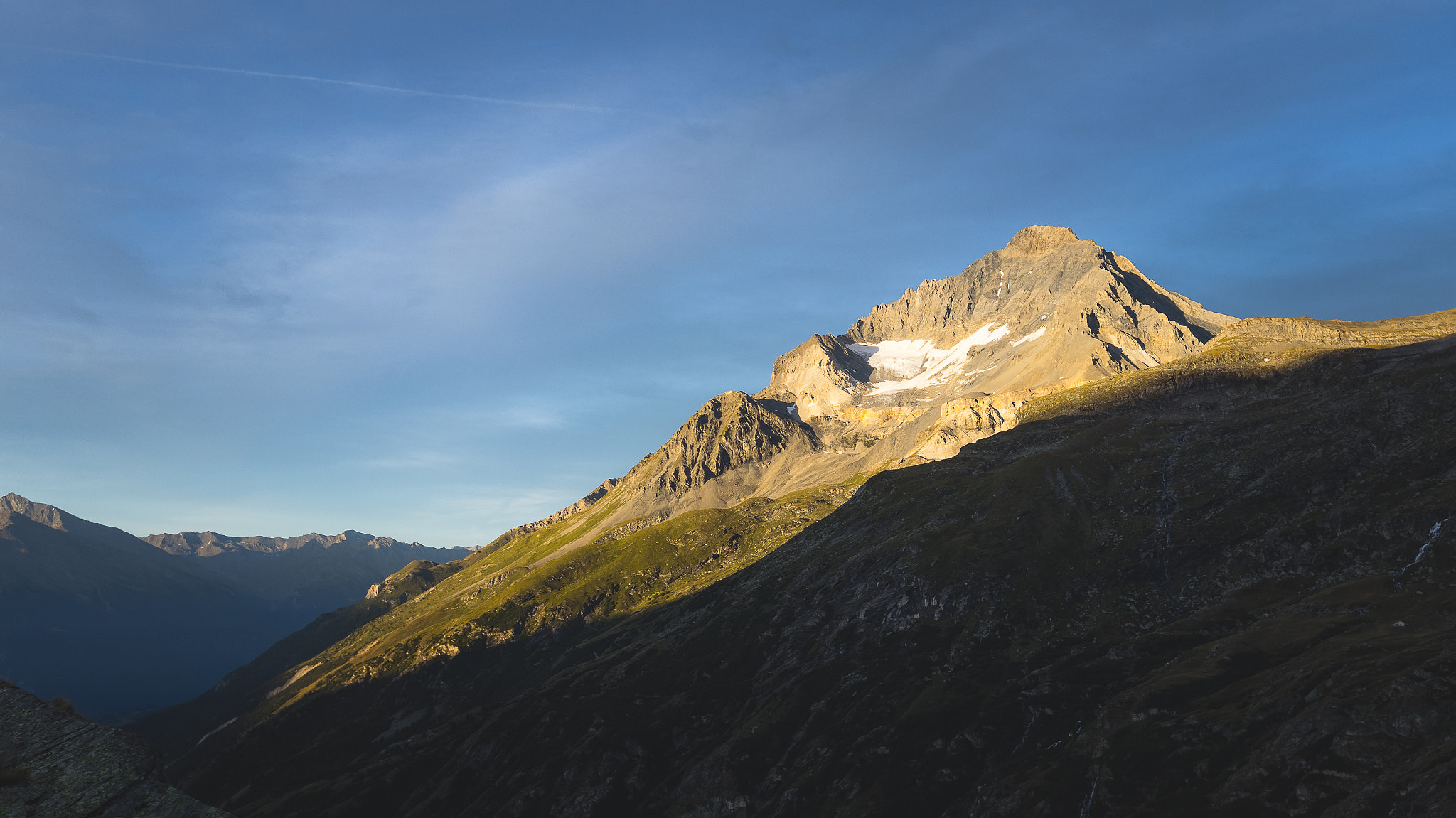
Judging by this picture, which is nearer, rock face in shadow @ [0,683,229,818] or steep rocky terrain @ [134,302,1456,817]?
rock face in shadow @ [0,683,229,818]

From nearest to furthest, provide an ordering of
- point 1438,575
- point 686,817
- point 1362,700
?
point 1362,700 < point 1438,575 < point 686,817

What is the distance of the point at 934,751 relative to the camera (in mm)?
146125

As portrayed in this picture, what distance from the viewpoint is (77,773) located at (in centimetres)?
2098

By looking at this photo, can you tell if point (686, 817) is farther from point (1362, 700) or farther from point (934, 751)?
point (1362, 700)

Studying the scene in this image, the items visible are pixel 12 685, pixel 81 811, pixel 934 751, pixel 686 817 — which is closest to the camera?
pixel 81 811

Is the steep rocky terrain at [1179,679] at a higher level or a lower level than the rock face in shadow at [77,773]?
lower

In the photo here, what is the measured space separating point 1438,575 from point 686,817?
146302 millimetres

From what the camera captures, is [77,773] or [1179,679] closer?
[77,773]

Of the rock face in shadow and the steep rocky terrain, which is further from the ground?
the rock face in shadow

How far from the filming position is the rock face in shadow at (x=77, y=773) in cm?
1981

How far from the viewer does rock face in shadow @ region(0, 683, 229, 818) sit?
19.8 metres

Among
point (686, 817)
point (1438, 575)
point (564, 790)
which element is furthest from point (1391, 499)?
point (564, 790)

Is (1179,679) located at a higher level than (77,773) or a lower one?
lower

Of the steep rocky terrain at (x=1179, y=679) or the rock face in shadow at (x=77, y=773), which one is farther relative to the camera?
the steep rocky terrain at (x=1179, y=679)
